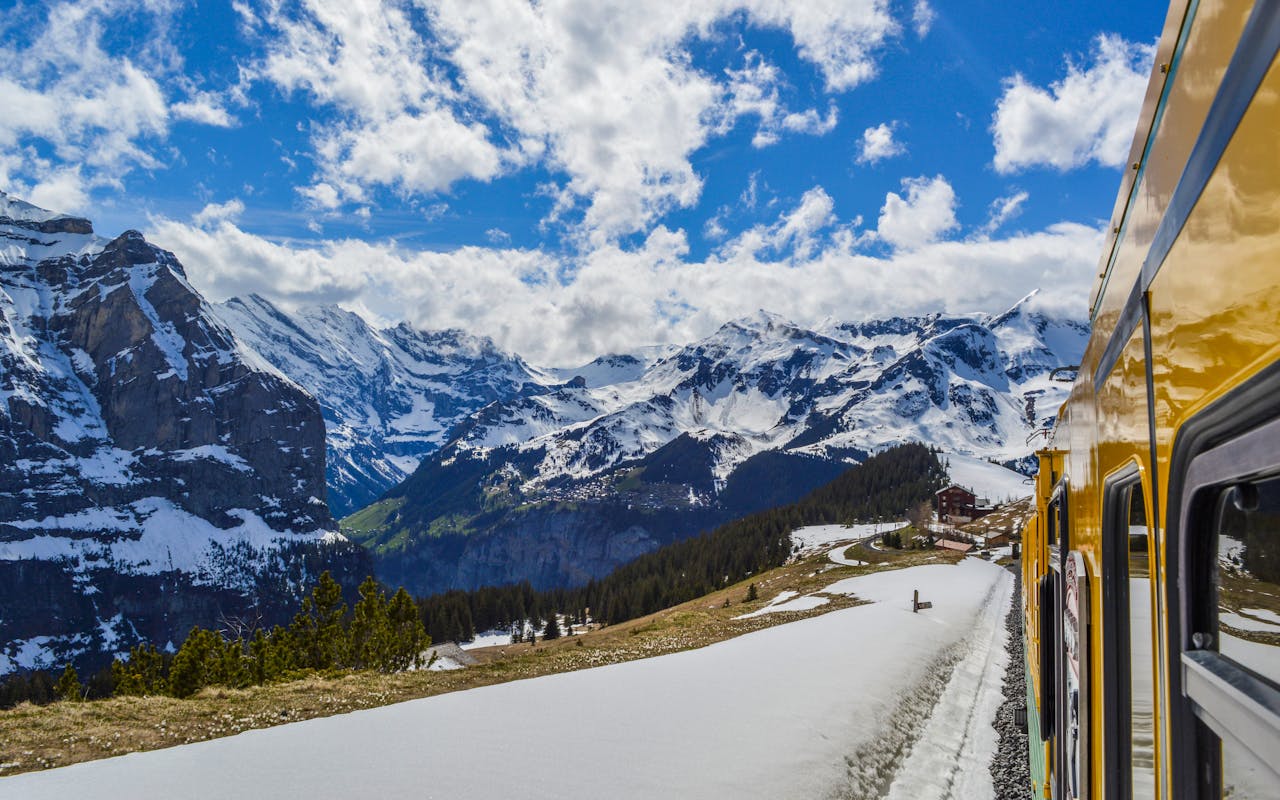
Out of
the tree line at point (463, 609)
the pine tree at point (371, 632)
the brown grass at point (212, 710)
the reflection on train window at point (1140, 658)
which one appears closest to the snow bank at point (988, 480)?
the tree line at point (463, 609)

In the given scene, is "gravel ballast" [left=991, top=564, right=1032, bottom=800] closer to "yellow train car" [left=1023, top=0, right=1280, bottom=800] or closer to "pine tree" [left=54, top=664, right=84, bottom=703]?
"yellow train car" [left=1023, top=0, right=1280, bottom=800]

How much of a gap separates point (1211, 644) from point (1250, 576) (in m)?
0.36

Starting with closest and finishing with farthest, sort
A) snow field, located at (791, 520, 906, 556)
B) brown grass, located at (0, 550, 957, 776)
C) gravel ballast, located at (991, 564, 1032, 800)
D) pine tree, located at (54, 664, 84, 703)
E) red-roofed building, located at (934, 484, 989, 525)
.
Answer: gravel ballast, located at (991, 564, 1032, 800), brown grass, located at (0, 550, 957, 776), pine tree, located at (54, 664, 84, 703), snow field, located at (791, 520, 906, 556), red-roofed building, located at (934, 484, 989, 525)

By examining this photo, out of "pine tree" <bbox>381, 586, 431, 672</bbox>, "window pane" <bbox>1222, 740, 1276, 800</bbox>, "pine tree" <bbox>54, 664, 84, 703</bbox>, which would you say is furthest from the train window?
"pine tree" <bbox>54, 664, 84, 703</bbox>

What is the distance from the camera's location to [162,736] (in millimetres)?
12359

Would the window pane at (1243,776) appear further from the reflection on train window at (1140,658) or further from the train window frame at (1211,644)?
the reflection on train window at (1140,658)

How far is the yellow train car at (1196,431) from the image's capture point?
4.83 feet

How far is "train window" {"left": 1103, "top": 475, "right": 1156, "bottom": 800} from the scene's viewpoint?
258cm

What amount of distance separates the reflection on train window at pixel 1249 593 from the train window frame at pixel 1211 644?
0.03 m

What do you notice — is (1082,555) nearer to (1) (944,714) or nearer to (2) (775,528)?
(1) (944,714)

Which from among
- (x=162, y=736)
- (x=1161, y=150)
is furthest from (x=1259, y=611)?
(x=162, y=736)

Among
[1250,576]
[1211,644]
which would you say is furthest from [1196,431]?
[1211,644]

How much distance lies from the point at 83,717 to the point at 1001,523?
93.4 m

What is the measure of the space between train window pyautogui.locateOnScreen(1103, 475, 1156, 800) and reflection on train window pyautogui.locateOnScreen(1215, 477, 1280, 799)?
70 centimetres
